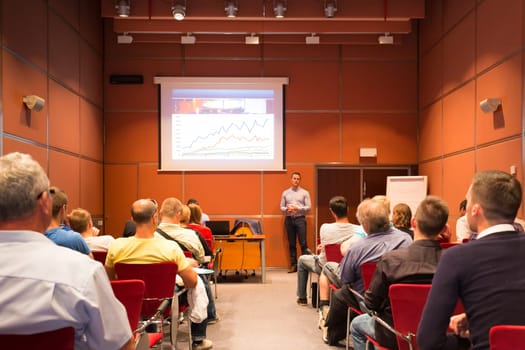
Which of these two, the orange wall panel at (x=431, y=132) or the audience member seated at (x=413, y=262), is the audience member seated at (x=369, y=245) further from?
the orange wall panel at (x=431, y=132)

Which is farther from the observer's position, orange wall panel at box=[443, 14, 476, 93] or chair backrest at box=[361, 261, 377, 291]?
orange wall panel at box=[443, 14, 476, 93]

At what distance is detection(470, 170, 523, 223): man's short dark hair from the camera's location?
1.81 metres

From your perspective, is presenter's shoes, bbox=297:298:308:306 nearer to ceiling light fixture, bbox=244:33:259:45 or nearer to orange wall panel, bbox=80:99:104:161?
orange wall panel, bbox=80:99:104:161

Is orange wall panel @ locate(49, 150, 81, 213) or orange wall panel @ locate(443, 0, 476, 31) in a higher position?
orange wall panel @ locate(443, 0, 476, 31)

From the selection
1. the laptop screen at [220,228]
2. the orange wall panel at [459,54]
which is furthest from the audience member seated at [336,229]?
the orange wall panel at [459,54]

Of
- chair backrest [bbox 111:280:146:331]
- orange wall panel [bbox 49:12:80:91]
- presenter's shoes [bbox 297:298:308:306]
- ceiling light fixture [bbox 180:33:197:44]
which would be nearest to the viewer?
chair backrest [bbox 111:280:146:331]

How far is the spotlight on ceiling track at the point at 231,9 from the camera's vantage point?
25.9 feet

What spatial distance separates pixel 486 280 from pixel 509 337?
24 centimetres

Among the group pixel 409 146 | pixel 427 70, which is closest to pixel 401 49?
pixel 427 70

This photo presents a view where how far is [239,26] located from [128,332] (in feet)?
25.4

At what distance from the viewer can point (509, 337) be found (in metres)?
1.49

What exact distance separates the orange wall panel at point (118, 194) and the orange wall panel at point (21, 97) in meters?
Answer: 2.91

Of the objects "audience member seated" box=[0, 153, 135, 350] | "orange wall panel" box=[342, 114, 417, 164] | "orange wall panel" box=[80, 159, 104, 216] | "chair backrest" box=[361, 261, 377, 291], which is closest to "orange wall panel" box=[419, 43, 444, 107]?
"orange wall panel" box=[342, 114, 417, 164]

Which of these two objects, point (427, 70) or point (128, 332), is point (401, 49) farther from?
point (128, 332)
